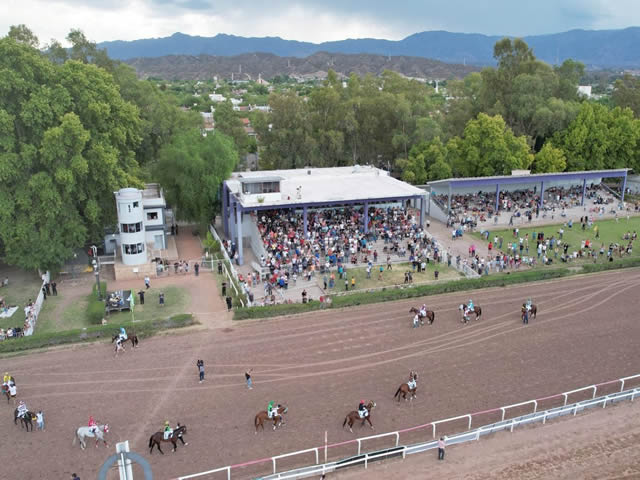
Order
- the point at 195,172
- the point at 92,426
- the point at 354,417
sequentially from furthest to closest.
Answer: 1. the point at 195,172
2. the point at 354,417
3. the point at 92,426

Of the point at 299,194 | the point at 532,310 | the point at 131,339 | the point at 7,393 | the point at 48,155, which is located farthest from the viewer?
the point at 299,194

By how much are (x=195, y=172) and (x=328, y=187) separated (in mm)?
9561

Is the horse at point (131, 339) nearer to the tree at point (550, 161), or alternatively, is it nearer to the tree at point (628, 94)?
the tree at point (550, 161)

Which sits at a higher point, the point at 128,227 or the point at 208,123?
the point at 208,123

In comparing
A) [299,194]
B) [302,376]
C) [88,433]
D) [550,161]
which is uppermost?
[550,161]

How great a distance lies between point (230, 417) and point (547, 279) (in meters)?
21.1

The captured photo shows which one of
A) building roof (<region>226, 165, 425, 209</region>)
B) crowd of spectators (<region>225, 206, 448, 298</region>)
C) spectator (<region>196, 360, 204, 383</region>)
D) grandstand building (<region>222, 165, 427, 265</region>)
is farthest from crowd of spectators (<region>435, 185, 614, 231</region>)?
spectator (<region>196, 360, 204, 383</region>)

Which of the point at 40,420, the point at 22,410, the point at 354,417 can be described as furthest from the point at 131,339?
the point at 354,417

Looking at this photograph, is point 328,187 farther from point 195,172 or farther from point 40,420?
point 40,420

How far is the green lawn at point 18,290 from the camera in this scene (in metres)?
25.7

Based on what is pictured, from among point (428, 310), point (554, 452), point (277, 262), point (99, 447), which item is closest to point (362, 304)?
point (428, 310)

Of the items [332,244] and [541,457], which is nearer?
[541,457]

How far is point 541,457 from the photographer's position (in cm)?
1575

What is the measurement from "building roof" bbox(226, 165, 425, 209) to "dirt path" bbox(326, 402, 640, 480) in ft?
67.0
